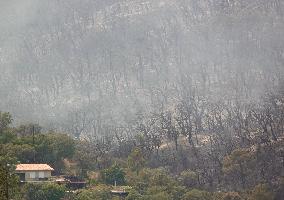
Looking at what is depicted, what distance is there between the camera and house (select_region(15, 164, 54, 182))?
103 meters

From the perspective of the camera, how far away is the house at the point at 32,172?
10275 cm

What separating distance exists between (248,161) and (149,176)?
24549 mm

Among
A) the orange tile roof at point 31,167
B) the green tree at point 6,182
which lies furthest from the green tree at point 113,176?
the green tree at point 6,182

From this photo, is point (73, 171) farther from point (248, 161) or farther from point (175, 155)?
point (175, 155)

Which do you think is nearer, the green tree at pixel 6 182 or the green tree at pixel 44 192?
the green tree at pixel 6 182

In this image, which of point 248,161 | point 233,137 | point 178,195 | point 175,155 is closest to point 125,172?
point 178,195

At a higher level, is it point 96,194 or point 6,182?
point 6,182

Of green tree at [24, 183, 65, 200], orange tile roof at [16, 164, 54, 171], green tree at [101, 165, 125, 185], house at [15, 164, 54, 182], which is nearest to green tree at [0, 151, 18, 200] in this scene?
green tree at [24, 183, 65, 200]

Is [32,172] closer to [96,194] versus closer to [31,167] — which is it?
[31,167]

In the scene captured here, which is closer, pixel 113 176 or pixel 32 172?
pixel 32 172

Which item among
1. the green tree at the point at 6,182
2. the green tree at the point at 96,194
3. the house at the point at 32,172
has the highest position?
the house at the point at 32,172

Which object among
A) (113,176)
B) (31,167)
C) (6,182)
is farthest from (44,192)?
(6,182)

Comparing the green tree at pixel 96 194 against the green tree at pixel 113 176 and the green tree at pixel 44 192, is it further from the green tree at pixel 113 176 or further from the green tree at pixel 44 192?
the green tree at pixel 113 176

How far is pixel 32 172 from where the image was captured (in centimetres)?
10325
